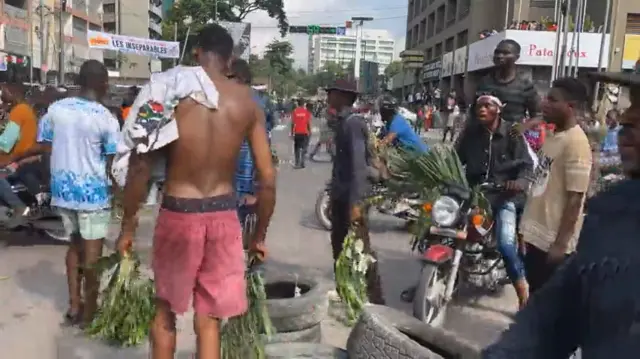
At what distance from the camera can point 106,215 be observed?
4.89m

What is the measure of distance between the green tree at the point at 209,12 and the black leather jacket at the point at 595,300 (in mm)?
54854

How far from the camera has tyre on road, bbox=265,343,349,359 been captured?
3.67 metres

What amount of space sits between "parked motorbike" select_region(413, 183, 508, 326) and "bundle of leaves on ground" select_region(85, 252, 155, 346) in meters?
1.97

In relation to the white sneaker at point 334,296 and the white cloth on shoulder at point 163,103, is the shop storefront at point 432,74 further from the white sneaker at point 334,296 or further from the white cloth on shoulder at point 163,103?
the white cloth on shoulder at point 163,103

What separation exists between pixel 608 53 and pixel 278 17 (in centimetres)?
3704

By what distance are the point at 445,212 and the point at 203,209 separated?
2.32 m

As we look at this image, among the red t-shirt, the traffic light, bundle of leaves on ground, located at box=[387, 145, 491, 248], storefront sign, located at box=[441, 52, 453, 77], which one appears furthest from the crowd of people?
the traffic light

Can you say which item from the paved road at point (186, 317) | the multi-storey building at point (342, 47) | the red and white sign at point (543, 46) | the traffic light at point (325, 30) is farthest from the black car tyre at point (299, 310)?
the multi-storey building at point (342, 47)

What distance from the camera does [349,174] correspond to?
5.14 metres

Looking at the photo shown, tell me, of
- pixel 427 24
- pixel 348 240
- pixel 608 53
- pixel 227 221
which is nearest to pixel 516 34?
pixel 608 53

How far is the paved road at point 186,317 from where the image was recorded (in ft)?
15.3

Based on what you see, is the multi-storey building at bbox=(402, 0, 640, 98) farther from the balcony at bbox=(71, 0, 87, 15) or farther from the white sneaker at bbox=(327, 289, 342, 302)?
the balcony at bbox=(71, 0, 87, 15)

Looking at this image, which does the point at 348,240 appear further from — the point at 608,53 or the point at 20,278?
the point at 608,53

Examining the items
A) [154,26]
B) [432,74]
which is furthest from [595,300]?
[154,26]
